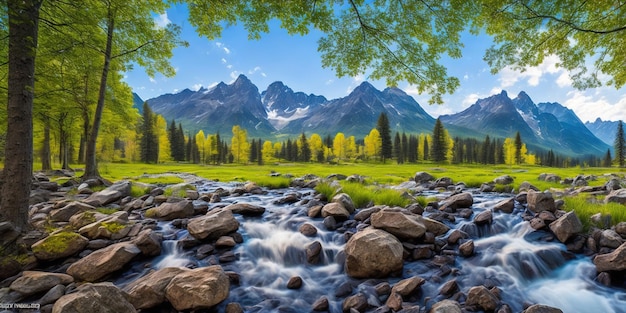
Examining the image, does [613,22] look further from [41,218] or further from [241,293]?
[41,218]

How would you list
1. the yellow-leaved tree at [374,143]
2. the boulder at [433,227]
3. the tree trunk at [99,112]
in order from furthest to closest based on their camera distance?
the yellow-leaved tree at [374,143] → the tree trunk at [99,112] → the boulder at [433,227]

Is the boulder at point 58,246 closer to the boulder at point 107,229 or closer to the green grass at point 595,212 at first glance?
the boulder at point 107,229

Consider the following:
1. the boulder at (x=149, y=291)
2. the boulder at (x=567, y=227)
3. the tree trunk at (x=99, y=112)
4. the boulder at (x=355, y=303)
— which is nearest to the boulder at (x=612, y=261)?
the boulder at (x=567, y=227)

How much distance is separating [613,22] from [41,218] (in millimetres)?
18988

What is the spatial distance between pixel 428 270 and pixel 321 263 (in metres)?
2.27

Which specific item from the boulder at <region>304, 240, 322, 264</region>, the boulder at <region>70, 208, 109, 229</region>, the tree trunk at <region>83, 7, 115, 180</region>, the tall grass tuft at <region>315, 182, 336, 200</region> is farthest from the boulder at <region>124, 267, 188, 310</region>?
the tree trunk at <region>83, 7, 115, 180</region>

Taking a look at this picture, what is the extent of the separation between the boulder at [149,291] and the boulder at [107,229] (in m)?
2.44

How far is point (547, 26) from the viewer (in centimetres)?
949

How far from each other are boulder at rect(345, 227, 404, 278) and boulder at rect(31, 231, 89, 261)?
591cm

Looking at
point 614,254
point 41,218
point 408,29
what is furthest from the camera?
point 41,218

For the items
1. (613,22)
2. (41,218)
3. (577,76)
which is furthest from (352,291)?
(577,76)

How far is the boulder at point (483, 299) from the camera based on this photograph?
421 cm

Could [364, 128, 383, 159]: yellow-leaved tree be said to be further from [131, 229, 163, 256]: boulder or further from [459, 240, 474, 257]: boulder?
[131, 229, 163, 256]: boulder

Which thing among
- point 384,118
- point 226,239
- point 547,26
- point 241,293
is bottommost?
point 241,293
